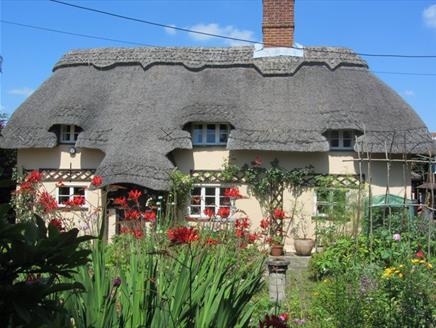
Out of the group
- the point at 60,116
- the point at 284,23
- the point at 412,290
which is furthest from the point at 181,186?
the point at 412,290

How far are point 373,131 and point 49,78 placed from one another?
10075 mm

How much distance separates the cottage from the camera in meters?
12.9

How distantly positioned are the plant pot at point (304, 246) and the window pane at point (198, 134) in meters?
3.72

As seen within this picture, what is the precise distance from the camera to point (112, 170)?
1249cm

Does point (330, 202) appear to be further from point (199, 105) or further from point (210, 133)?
point (199, 105)

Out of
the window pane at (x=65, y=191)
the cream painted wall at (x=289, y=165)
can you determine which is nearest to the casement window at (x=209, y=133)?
the cream painted wall at (x=289, y=165)

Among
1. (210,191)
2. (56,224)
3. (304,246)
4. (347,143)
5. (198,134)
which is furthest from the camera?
(198,134)

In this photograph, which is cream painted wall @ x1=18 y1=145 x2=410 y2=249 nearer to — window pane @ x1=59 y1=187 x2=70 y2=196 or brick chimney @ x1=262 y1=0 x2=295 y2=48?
window pane @ x1=59 y1=187 x2=70 y2=196

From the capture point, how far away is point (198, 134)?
13.8 metres

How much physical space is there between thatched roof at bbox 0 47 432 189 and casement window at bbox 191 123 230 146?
50 centimetres

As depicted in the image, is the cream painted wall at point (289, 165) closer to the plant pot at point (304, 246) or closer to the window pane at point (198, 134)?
the window pane at point (198, 134)

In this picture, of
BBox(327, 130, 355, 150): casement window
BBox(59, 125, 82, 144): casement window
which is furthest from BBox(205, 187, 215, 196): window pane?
BBox(59, 125, 82, 144): casement window

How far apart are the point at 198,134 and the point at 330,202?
3951mm

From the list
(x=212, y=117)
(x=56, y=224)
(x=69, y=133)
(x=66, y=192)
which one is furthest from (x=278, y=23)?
(x=56, y=224)
